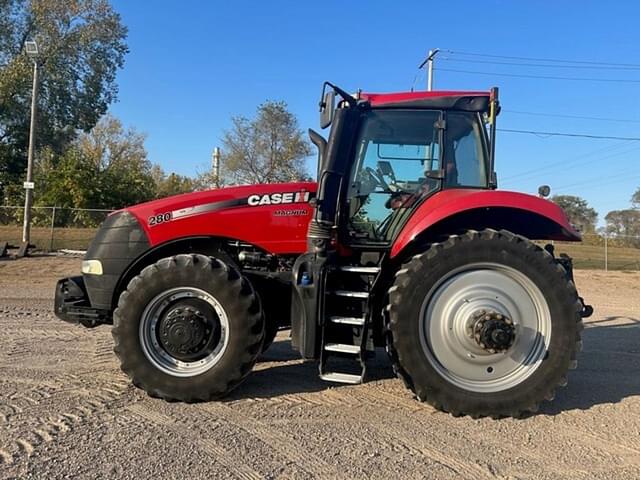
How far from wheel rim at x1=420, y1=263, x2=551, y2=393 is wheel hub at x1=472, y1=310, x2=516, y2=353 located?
26 millimetres

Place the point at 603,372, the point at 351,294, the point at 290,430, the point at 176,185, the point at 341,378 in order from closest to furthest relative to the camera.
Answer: the point at 290,430 < the point at 341,378 < the point at 351,294 < the point at 603,372 < the point at 176,185

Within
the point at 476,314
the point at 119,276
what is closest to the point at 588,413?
the point at 476,314

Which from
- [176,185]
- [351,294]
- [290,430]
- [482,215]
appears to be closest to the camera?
[290,430]

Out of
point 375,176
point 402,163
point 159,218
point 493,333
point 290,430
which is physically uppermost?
point 402,163

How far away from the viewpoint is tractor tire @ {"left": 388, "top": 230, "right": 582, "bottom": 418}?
3736 mm

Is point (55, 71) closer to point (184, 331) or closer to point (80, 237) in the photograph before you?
point (80, 237)

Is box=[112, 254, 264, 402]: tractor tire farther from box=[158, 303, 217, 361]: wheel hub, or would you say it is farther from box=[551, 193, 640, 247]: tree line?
box=[551, 193, 640, 247]: tree line

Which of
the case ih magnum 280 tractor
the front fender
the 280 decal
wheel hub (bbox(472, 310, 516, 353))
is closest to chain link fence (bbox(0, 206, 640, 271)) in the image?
the 280 decal

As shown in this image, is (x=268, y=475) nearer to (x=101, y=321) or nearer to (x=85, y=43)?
(x=101, y=321)

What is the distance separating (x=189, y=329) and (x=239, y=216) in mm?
1046

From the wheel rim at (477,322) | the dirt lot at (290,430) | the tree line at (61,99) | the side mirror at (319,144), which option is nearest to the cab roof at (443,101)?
the side mirror at (319,144)

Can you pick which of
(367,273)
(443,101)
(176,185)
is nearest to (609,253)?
(443,101)

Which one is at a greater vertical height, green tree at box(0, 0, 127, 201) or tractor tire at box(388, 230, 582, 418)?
green tree at box(0, 0, 127, 201)

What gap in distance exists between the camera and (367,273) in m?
4.11
